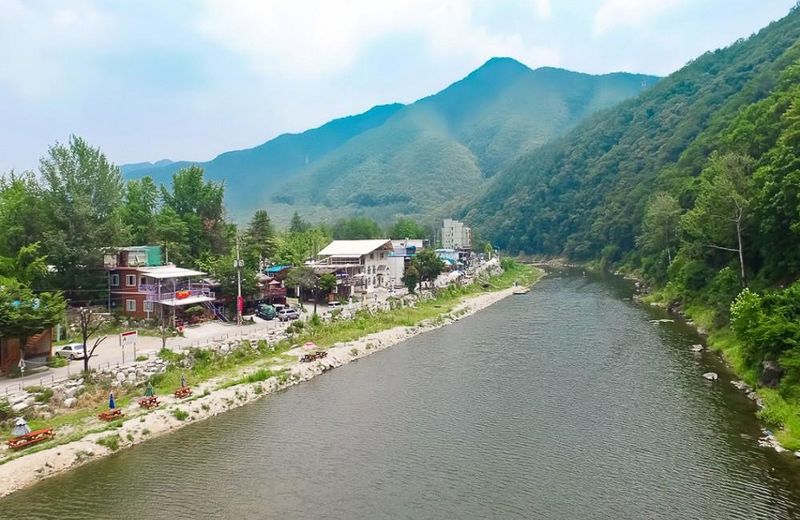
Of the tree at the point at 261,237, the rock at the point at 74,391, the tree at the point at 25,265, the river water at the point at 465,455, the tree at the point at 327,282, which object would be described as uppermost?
the tree at the point at 261,237

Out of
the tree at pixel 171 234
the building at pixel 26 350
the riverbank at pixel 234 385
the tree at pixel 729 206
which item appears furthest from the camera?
the tree at pixel 171 234

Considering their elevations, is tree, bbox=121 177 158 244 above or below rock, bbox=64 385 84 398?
above

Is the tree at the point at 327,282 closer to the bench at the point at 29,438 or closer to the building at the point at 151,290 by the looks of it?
the building at the point at 151,290

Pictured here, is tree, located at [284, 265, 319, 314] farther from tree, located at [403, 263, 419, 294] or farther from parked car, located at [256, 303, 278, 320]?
tree, located at [403, 263, 419, 294]

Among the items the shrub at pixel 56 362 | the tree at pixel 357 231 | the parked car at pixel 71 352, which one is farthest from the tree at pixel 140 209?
the tree at pixel 357 231

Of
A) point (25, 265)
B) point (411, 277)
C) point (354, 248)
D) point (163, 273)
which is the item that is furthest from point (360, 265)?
point (25, 265)

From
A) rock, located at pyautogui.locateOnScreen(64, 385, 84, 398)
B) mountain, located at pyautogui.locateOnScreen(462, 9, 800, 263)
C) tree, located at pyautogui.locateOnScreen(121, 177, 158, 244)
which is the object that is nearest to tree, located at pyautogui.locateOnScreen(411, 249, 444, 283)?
tree, located at pyautogui.locateOnScreen(121, 177, 158, 244)

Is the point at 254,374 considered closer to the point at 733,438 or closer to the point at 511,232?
the point at 733,438
